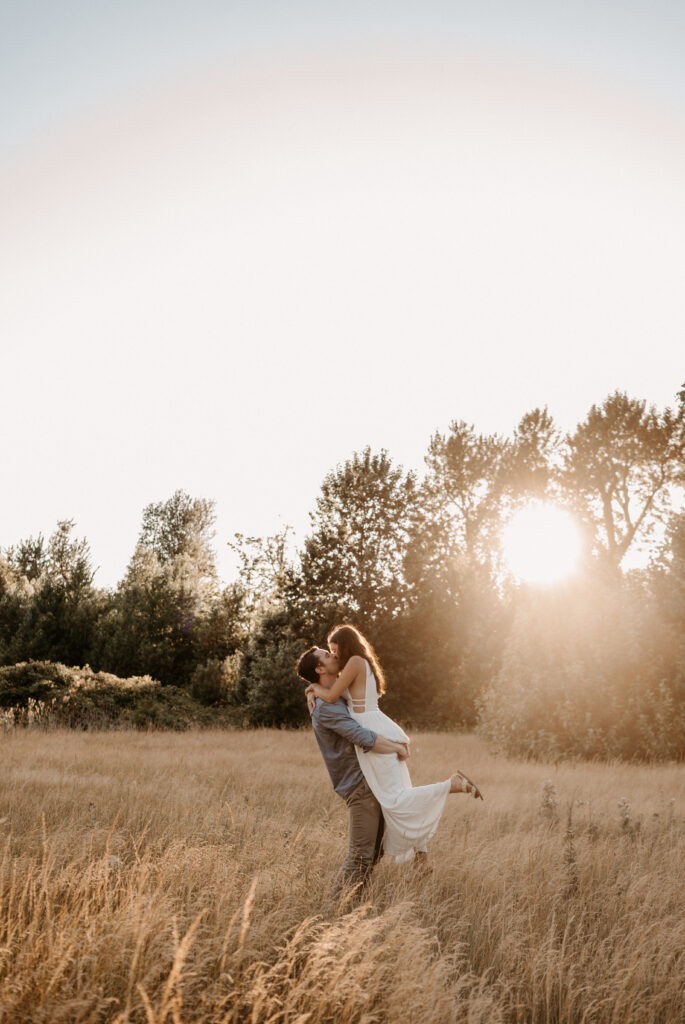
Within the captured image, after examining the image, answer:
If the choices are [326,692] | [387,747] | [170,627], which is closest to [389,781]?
[387,747]

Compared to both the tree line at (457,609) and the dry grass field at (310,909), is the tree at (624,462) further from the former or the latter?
the dry grass field at (310,909)

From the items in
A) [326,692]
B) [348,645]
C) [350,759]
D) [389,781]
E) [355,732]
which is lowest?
[389,781]

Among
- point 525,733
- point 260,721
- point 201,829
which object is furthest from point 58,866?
point 260,721

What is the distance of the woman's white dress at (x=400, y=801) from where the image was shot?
214 inches

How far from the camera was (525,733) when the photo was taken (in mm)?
16109

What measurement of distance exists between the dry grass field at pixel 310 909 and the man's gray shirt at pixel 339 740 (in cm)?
76

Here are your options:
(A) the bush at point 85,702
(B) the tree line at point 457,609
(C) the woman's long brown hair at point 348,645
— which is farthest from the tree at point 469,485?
(C) the woman's long brown hair at point 348,645

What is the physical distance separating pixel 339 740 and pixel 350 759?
0.17 metres

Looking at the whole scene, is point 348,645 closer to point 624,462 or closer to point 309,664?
point 309,664

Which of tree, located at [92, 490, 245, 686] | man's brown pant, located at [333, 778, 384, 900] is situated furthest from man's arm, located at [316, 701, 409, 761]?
tree, located at [92, 490, 245, 686]

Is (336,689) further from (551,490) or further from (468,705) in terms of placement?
(551,490)

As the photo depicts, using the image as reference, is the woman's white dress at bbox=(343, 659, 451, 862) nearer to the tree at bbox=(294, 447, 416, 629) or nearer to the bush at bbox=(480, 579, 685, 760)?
the bush at bbox=(480, 579, 685, 760)

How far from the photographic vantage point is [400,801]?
5414 millimetres

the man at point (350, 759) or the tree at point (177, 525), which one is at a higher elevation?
the tree at point (177, 525)
